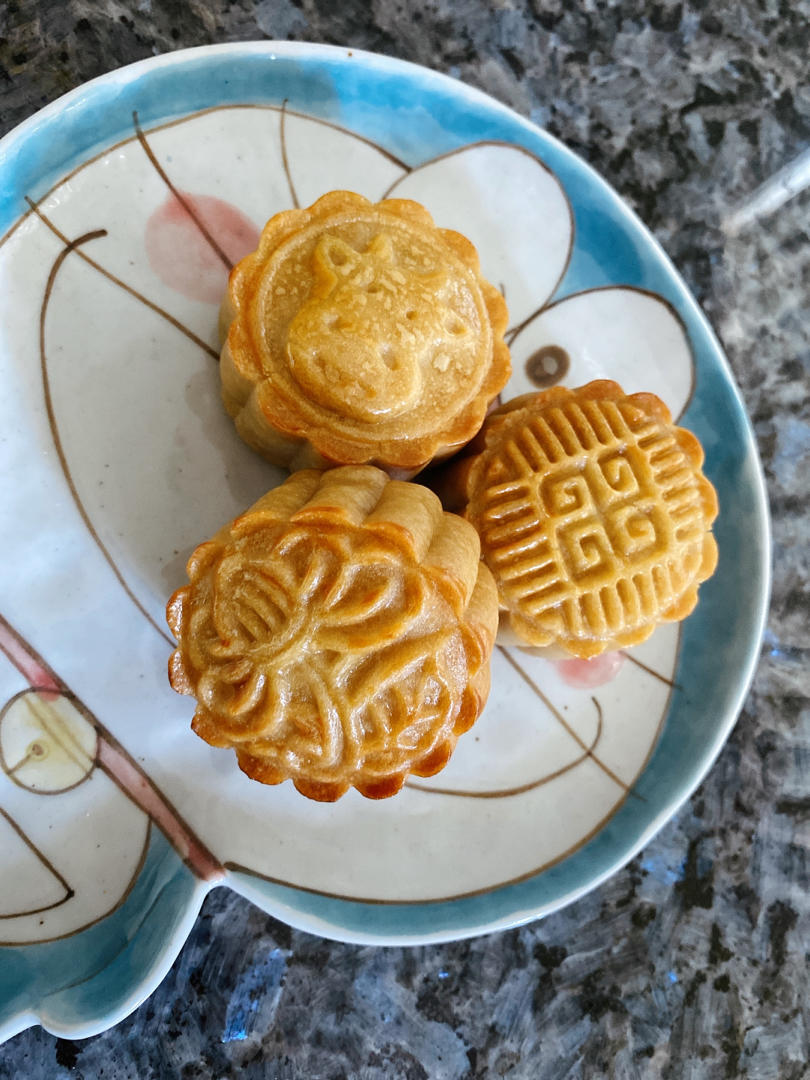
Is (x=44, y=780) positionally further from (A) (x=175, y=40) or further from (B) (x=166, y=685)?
(A) (x=175, y=40)

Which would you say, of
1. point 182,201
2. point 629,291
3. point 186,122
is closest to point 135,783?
point 182,201

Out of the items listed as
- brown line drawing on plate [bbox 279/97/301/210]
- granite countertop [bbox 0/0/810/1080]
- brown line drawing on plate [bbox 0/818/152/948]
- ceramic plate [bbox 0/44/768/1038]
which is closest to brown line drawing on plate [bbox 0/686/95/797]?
ceramic plate [bbox 0/44/768/1038]

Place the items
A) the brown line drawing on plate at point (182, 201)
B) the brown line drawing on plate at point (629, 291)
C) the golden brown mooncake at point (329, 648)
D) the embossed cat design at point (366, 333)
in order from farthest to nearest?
the brown line drawing on plate at point (629, 291)
the brown line drawing on plate at point (182, 201)
the embossed cat design at point (366, 333)
the golden brown mooncake at point (329, 648)

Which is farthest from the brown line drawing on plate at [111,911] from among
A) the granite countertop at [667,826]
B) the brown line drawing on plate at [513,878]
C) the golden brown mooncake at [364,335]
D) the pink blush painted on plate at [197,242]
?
the pink blush painted on plate at [197,242]

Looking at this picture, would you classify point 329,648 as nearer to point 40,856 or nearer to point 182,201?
point 40,856

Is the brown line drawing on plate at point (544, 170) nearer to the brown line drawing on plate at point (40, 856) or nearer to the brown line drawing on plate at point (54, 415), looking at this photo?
the brown line drawing on plate at point (54, 415)

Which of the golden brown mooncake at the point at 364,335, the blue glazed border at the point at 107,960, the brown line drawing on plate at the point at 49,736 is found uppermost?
the golden brown mooncake at the point at 364,335
